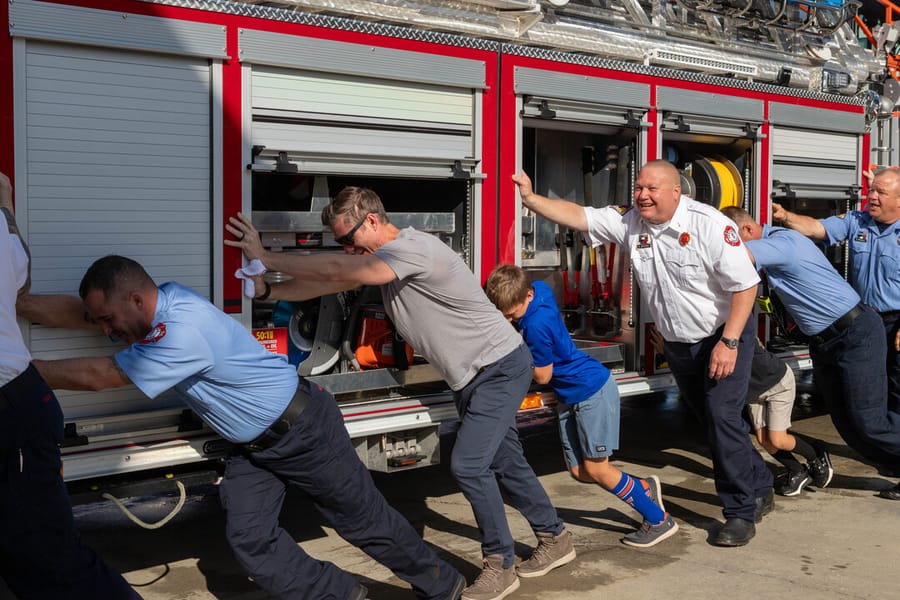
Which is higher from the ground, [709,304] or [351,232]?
[351,232]

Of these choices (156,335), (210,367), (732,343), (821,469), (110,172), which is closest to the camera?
(156,335)

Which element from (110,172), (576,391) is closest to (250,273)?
(110,172)

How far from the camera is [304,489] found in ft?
12.1

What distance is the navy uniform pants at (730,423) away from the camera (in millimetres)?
4695

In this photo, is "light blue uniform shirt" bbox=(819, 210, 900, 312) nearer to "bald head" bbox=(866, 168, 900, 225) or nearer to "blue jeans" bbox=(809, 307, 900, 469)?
"bald head" bbox=(866, 168, 900, 225)

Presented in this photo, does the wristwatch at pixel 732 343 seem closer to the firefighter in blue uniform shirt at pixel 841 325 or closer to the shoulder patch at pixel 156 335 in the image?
the firefighter in blue uniform shirt at pixel 841 325

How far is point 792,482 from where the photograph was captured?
220 inches

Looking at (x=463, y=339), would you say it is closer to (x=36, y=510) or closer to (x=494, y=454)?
(x=494, y=454)

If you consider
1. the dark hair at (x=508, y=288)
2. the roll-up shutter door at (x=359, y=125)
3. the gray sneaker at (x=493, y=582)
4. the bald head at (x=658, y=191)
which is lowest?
the gray sneaker at (x=493, y=582)

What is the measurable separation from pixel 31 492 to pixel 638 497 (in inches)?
104

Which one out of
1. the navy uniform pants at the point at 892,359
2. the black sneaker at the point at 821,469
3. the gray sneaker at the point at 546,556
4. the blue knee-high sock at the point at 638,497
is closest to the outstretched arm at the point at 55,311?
the gray sneaker at the point at 546,556

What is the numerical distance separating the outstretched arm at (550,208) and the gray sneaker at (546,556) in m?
1.53

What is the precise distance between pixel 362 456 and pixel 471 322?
97 cm

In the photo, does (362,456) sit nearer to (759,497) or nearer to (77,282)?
(77,282)
